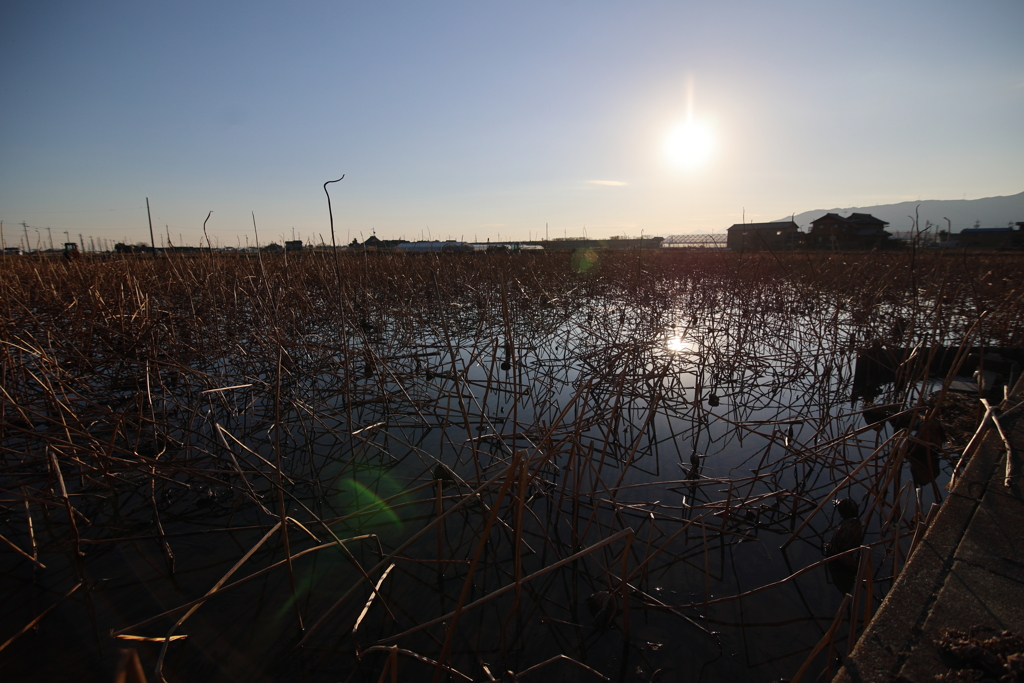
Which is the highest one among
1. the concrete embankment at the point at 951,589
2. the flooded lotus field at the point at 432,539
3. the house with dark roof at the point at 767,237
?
the house with dark roof at the point at 767,237

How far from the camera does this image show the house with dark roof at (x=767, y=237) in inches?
177

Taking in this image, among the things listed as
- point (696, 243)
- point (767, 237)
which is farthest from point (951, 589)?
point (696, 243)

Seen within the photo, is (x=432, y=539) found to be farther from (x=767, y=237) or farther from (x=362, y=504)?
(x=767, y=237)

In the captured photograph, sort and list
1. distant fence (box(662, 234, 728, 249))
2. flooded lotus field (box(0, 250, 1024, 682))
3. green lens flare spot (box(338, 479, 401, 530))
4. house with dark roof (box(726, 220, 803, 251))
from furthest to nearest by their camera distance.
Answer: distant fence (box(662, 234, 728, 249)) < house with dark roof (box(726, 220, 803, 251)) < green lens flare spot (box(338, 479, 401, 530)) < flooded lotus field (box(0, 250, 1024, 682))

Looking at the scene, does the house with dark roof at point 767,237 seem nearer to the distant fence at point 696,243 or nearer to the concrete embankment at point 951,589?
the distant fence at point 696,243

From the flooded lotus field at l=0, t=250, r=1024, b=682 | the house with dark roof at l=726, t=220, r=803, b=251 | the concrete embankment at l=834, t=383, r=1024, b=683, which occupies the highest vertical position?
the house with dark roof at l=726, t=220, r=803, b=251

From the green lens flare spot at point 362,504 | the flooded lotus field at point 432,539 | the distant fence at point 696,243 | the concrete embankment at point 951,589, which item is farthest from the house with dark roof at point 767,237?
the green lens flare spot at point 362,504

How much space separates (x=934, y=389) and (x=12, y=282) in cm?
969

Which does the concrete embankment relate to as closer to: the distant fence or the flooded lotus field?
the flooded lotus field

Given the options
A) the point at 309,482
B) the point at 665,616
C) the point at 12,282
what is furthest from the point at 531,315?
the point at 12,282

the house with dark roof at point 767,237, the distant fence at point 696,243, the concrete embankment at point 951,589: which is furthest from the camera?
the distant fence at point 696,243

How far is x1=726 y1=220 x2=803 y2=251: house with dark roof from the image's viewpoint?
450 cm

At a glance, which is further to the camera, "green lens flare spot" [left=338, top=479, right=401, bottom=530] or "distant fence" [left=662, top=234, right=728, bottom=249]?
"distant fence" [left=662, top=234, right=728, bottom=249]

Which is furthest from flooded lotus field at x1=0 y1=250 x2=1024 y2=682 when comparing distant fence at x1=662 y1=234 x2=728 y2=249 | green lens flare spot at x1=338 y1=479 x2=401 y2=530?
distant fence at x1=662 y1=234 x2=728 y2=249
